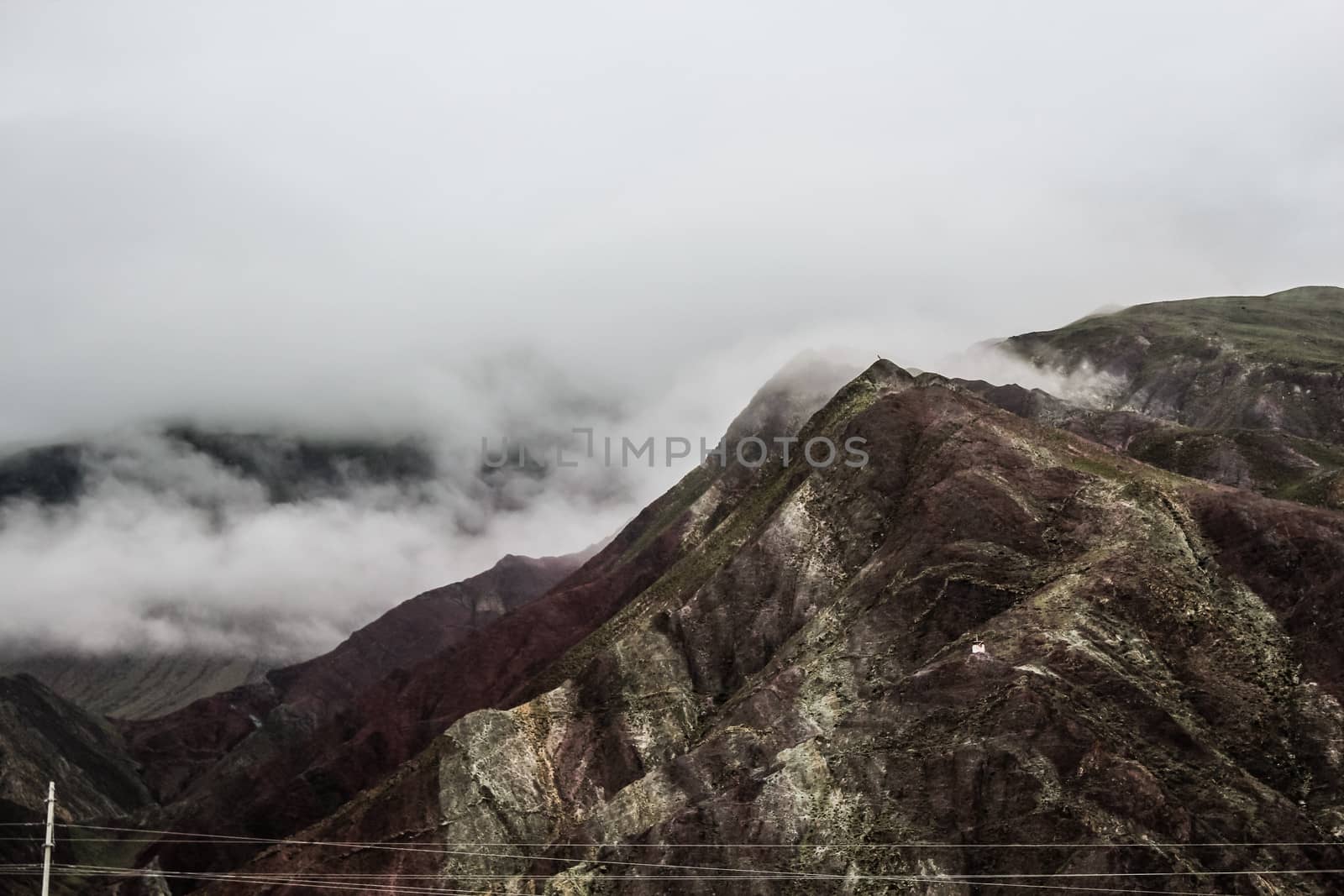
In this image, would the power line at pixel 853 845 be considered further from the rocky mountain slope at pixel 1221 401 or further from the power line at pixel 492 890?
the rocky mountain slope at pixel 1221 401

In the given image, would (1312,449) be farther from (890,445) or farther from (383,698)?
Answer: (383,698)

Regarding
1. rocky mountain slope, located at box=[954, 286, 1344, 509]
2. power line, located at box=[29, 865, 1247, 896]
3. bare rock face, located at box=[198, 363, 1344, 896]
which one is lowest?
power line, located at box=[29, 865, 1247, 896]

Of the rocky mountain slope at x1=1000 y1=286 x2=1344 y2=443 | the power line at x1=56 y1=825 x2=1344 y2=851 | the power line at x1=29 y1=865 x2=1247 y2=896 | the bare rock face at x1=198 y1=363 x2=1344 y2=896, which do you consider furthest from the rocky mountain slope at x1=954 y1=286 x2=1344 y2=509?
the power line at x1=29 y1=865 x2=1247 y2=896

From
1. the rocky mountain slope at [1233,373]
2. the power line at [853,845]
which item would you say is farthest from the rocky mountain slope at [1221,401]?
the power line at [853,845]

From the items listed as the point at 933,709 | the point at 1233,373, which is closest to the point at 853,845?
the point at 933,709

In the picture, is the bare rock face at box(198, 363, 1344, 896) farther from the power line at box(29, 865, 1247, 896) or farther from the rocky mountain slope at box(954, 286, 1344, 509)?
the rocky mountain slope at box(954, 286, 1344, 509)

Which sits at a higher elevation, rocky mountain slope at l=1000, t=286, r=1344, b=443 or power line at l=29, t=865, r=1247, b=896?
rocky mountain slope at l=1000, t=286, r=1344, b=443

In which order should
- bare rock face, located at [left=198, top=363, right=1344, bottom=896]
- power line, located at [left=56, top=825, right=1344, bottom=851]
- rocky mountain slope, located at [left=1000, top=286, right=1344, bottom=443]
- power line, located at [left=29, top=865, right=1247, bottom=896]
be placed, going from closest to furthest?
power line, located at [left=29, top=865, right=1247, bottom=896] → power line, located at [left=56, top=825, right=1344, bottom=851] → bare rock face, located at [left=198, top=363, right=1344, bottom=896] → rocky mountain slope, located at [left=1000, top=286, right=1344, bottom=443]

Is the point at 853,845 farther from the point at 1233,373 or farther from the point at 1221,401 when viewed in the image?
the point at 1233,373

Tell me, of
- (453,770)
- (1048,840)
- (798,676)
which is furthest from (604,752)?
(1048,840)
